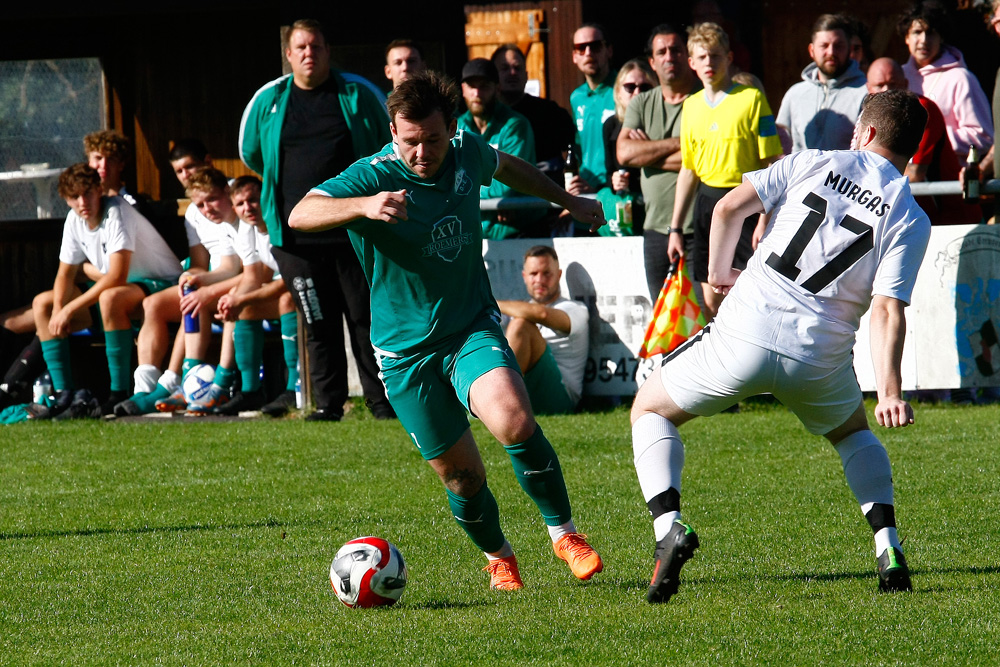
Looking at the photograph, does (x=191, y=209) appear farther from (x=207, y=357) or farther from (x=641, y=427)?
(x=641, y=427)

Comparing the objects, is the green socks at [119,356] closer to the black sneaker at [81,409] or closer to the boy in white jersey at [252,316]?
the black sneaker at [81,409]

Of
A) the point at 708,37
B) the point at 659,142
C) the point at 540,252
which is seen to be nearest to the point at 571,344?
the point at 540,252

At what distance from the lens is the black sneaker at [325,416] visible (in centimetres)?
1044

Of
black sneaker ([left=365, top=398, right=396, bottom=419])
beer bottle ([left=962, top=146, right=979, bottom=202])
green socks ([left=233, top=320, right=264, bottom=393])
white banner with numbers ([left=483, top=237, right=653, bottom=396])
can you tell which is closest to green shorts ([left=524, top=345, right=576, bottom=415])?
white banner with numbers ([left=483, top=237, right=653, bottom=396])

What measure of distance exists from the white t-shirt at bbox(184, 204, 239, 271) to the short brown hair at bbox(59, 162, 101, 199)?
82 cm

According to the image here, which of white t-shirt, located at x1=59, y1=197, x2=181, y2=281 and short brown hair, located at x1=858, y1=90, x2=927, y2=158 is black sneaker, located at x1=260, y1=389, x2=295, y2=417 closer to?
white t-shirt, located at x1=59, y1=197, x2=181, y2=281

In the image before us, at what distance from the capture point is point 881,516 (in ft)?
16.5

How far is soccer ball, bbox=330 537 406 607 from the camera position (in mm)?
5082

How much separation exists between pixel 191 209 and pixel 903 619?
8.44m

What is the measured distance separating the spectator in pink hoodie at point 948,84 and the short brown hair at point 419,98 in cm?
602

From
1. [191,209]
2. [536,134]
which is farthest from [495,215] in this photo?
[191,209]

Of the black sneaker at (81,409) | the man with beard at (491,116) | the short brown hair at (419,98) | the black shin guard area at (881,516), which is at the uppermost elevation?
the short brown hair at (419,98)

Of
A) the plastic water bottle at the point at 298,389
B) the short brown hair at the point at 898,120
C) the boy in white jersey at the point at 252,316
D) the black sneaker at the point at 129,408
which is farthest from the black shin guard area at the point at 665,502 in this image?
the black sneaker at the point at 129,408

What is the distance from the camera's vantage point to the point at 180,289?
11.5m
